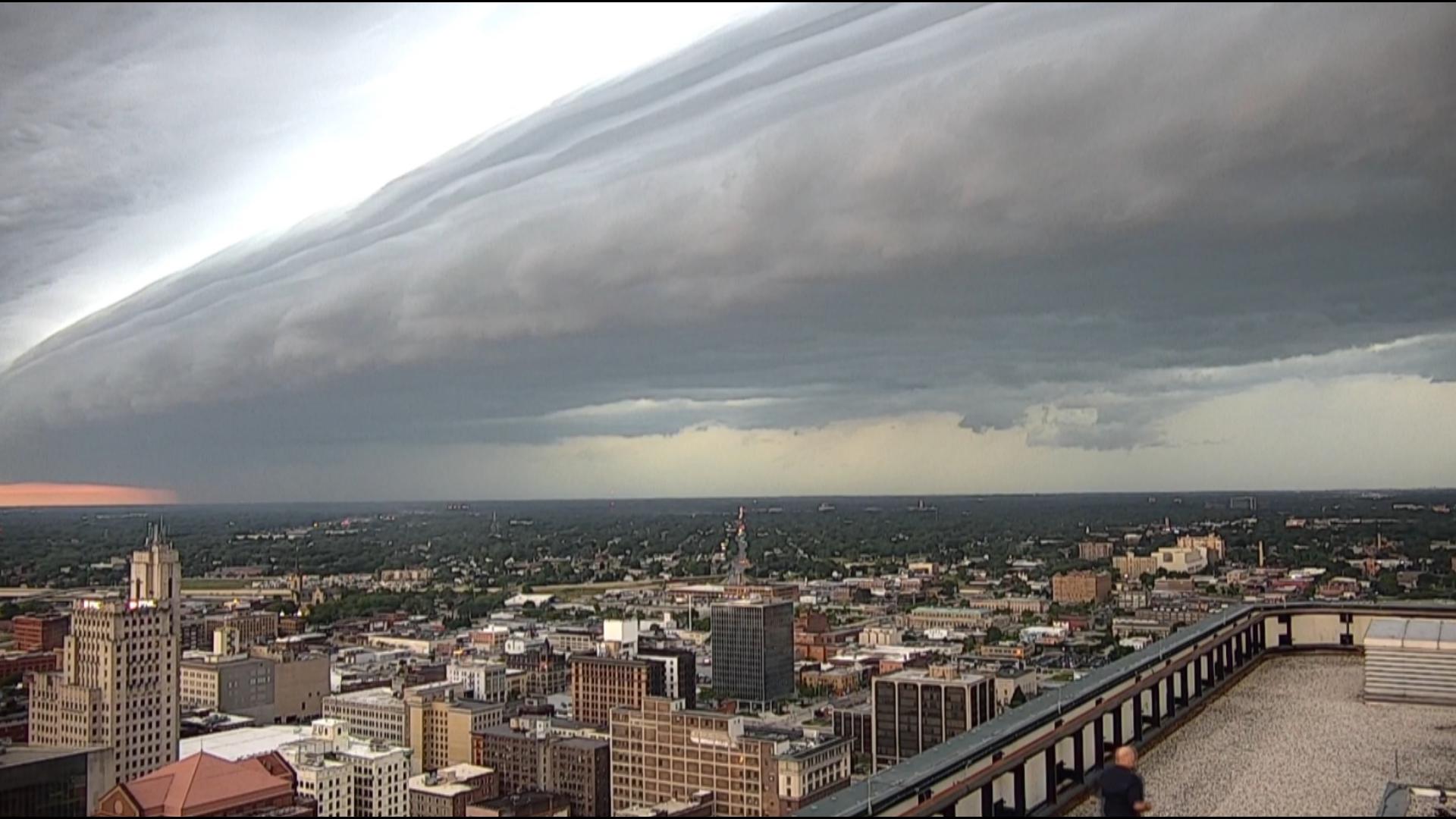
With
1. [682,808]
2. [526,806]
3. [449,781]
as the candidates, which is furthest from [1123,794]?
[449,781]

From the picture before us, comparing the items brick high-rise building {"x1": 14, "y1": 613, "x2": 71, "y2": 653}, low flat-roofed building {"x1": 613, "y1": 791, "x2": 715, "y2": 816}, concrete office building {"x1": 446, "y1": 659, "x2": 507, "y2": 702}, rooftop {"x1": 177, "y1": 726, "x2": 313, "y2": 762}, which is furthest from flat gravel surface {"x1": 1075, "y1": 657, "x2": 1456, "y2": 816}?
brick high-rise building {"x1": 14, "y1": 613, "x2": 71, "y2": 653}

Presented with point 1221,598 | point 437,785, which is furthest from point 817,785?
point 1221,598

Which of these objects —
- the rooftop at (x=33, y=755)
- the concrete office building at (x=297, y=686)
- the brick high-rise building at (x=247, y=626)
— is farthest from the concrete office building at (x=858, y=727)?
the brick high-rise building at (x=247, y=626)

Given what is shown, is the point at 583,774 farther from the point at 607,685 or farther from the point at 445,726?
the point at 607,685

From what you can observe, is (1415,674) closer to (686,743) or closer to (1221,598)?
(686,743)

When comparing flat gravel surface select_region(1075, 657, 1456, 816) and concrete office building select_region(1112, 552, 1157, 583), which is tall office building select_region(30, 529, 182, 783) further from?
concrete office building select_region(1112, 552, 1157, 583)

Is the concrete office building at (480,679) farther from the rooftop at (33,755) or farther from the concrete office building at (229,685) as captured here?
the rooftop at (33,755)
